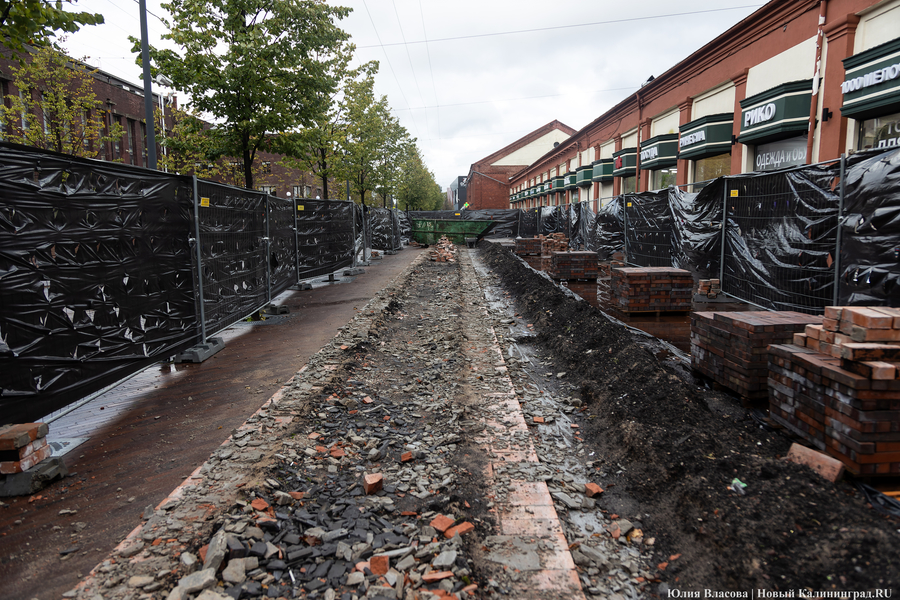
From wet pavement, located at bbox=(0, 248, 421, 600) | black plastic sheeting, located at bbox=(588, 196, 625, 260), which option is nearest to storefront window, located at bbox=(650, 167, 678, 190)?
black plastic sheeting, located at bbox=(588, 196, 625, 260)

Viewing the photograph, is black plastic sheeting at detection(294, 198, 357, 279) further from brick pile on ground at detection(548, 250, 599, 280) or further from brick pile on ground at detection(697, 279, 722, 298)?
brick pile on ground at detection(697, 279, 722, 298)

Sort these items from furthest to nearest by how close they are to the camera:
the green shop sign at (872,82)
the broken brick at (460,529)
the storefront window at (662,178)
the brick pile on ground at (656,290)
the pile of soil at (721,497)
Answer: the storefront window at (662,178), the green shop sign at (872,82), the brick pile on ground at (656,290), the broken brick at (460,529), the pile of soil at (721,497)

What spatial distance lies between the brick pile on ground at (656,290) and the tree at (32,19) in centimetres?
921

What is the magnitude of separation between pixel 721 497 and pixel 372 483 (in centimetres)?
230

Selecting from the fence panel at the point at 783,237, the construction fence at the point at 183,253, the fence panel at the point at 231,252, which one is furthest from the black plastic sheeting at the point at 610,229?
the fence panel at the point at 231,252

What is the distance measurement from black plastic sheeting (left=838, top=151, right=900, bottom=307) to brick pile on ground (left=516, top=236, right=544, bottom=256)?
1484 centimetres

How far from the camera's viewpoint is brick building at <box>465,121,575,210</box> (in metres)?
65.6

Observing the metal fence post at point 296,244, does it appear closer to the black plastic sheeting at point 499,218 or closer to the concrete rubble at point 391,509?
the concrete rubble at point 391,509

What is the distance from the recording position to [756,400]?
4.70 m

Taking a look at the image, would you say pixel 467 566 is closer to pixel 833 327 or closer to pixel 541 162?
pixel 833 327

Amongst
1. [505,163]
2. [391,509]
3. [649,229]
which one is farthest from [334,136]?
[505,163]

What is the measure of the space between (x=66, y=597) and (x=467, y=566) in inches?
81.3

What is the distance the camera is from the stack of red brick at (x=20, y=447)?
3432mm

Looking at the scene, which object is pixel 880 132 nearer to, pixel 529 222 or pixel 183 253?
pixel 183 253
